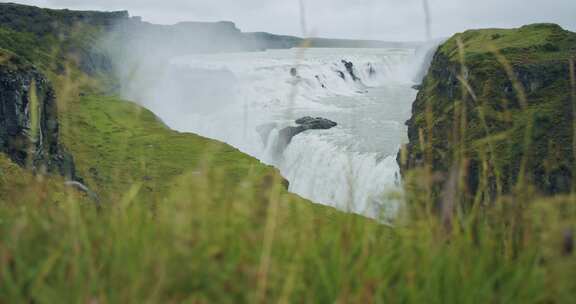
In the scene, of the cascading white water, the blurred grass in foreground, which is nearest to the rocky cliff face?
the cascading white water

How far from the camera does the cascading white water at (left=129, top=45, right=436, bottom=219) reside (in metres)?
48.0

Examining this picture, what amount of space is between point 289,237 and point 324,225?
2.11 feet

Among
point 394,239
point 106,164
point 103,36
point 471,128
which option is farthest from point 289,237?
point 103,36

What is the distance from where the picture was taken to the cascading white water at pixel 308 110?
1889 inches

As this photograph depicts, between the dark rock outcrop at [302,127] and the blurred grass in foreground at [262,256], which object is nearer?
the blurred grass in foreground at [262,256]

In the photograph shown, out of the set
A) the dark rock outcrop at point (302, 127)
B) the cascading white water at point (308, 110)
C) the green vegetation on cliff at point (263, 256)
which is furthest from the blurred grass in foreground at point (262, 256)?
the dark rock outcrop at point (302, 127)

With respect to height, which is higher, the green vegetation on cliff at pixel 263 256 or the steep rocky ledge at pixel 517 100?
the green vegetation on cliff at pixel 263 256

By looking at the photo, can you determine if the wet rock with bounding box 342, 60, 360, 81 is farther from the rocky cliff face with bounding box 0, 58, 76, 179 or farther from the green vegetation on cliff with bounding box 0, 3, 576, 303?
the green vegetation on cliff with bounding box 0, 3, 576, 303

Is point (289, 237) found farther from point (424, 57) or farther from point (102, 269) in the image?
point (424, 57)

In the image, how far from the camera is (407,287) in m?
2.47

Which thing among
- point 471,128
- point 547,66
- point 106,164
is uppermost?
point 547,66

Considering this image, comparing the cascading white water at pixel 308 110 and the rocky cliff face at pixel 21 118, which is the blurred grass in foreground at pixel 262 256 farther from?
the rocky cliff face at pixel 21 118

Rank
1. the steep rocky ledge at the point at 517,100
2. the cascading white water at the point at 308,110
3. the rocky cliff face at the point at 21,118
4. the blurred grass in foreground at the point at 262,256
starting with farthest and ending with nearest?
the cascading white water at the point at 308,110 → the steep rocky ledge at the point at 517,100 → the rocky cliff face at the point at 21,118 → the blurred grass in foreground at the point at 262,256

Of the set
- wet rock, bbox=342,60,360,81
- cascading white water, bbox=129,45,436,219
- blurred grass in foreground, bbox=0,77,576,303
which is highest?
blurred grass in foreground, bbox=0,77,576,303
